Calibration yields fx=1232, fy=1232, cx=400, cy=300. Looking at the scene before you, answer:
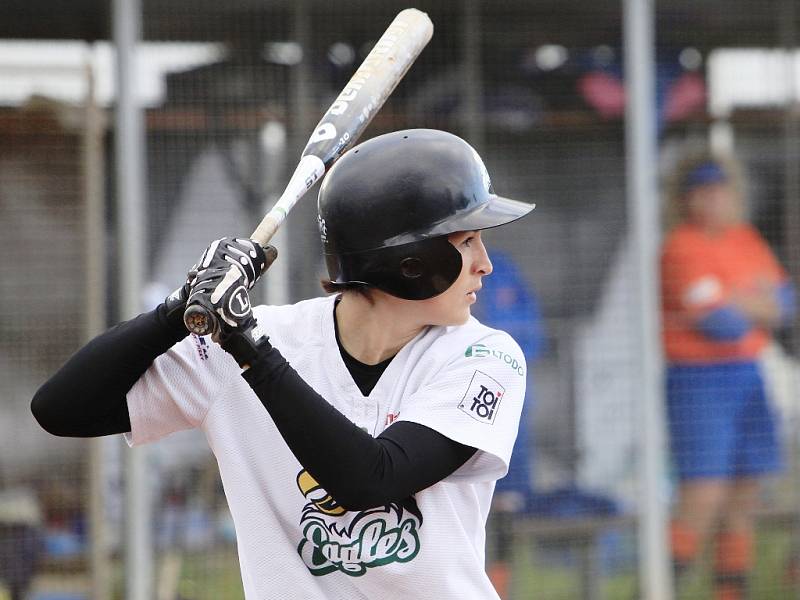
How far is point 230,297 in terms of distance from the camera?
A: 1.82 m

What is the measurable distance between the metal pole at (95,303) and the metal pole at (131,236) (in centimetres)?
17

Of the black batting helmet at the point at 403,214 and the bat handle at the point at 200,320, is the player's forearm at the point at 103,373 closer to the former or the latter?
the bat handle at the point at 200,320

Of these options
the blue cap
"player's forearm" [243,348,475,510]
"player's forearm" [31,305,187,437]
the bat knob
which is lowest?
"player's forearm" [243,348,475,510]

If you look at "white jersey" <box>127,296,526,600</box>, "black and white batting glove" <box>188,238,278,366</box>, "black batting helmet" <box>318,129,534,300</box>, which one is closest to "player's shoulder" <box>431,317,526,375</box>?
"white jersey" <box>127,296,526,600</box>

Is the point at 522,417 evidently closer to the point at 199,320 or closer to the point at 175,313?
the point at 175,313

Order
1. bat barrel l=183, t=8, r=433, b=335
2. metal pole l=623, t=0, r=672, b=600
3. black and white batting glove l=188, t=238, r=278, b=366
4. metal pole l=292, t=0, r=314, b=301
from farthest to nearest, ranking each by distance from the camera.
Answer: metal pole l=623, t=0, r=672, b=600, metal pole l=292, t=0, r=314, b=301, bat barrel l=183, t=8, r=433, b=335, black and white batting glove l=188, t=238, r=278, b=366

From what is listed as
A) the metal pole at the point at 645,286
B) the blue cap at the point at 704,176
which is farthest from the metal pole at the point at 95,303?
the blue cap at the point at 704,176

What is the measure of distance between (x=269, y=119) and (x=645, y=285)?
1611 mm

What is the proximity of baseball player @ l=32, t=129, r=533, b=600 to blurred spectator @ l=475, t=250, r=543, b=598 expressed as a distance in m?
2.66

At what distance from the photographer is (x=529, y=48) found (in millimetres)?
4969

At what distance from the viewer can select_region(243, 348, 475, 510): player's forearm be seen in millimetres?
1835

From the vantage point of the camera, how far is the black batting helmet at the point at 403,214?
2.12m

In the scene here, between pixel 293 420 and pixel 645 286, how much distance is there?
128 inches

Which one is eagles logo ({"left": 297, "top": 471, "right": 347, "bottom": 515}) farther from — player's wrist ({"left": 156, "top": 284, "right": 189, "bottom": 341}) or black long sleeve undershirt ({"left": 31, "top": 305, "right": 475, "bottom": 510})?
player's wrist ({"left": 156, "top": 284, "right": 189, "bottom": 341})
